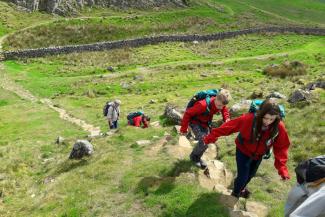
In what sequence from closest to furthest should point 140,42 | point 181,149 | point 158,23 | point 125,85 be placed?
point 181,149, point 125,85, point 140,42, point 158,23

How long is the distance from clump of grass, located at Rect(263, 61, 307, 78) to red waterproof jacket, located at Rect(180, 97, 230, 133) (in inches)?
1531

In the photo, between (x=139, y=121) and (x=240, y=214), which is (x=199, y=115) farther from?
(x=139, y=121)

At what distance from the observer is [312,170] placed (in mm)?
7082

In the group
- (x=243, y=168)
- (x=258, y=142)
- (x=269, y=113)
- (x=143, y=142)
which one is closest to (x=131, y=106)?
(x=143, y=142)

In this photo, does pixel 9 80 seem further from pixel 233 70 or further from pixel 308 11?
pixel 308 11

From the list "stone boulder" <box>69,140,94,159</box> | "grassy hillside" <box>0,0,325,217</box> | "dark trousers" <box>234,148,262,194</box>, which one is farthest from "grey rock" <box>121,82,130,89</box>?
"dark trousers" <box>234,148,262,194</box>

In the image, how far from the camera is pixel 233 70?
5622 centimetres

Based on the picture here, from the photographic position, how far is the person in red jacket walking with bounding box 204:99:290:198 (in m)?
9.45

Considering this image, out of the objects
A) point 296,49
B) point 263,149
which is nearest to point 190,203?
point 263,149

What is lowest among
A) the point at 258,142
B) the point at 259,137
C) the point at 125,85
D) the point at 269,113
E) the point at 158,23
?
the point at 125,85

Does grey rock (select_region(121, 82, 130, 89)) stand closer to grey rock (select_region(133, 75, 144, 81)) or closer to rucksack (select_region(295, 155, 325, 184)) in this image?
grey rock (select_region(133, 75, 144, 81))

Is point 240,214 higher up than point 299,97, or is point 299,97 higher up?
point 240,214

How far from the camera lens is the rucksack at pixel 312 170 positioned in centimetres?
699

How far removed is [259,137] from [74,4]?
84102mm
